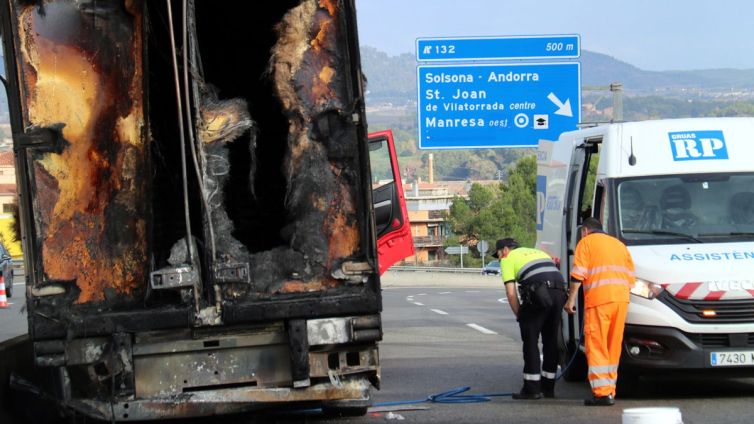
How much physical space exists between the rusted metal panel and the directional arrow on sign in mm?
17917

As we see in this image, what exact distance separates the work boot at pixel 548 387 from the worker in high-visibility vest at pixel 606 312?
2.55ft

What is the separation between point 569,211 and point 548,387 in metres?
1.97

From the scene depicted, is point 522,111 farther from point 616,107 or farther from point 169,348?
point 169,348

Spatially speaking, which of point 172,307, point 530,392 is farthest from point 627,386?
point 172,307

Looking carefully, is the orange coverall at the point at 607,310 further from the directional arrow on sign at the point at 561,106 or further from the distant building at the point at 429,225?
the distant building at the point at 429,225

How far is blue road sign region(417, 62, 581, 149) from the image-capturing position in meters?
25.2

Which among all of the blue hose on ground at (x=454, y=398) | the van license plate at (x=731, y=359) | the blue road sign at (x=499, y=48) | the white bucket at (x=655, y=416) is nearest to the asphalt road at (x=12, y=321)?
the blue hose on ground at (x=454, y=398)

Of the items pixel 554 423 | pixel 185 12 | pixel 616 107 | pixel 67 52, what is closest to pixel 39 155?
pixel 67 52

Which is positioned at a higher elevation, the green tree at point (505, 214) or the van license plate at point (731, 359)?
the van license plate at point (731, 359)

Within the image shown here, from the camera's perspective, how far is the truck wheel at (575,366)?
475 inches

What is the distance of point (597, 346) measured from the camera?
10188 mm

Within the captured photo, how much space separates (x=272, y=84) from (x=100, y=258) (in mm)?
1693

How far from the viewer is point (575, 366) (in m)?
12.2

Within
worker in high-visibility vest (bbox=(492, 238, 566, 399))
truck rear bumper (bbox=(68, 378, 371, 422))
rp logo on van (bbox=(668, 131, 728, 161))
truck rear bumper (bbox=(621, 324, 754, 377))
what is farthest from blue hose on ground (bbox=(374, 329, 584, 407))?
truck rear bumper (bbox=(68, 378, 371, 422))
